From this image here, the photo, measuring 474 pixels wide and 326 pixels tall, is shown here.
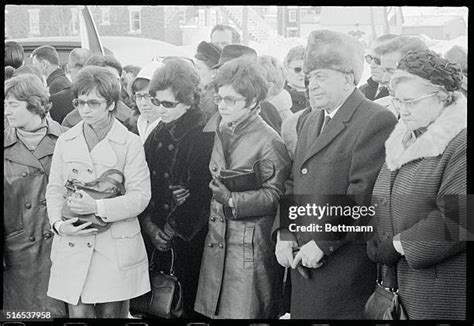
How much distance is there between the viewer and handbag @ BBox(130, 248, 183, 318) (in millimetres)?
5430

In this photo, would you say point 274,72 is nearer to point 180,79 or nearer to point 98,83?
point 180,79

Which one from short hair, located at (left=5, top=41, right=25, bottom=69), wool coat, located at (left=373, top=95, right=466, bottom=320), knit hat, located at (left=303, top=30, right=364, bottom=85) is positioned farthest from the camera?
short hair, located at (left=5, top=41, right=25, bottom=69)

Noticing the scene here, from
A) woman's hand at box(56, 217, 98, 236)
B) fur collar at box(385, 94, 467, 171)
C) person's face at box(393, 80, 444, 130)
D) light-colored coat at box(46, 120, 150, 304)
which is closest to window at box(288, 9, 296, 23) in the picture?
person's face at box(393, 80, 444, 130)

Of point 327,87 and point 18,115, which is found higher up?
point 327,87

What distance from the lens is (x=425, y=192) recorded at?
5.21 metres

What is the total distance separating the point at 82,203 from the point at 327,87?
1759 millimetres

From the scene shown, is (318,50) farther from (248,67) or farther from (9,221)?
(9,221)

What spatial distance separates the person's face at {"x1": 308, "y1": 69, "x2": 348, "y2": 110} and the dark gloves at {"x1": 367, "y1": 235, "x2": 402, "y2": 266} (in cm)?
91

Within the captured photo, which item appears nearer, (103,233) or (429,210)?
(429,210)

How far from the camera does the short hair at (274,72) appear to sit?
536 centimetres

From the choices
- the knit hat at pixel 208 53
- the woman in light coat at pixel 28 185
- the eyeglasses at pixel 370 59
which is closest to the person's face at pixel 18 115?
the woman in light coat at pixel 28 185

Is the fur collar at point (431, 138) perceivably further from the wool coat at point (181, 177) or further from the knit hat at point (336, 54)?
the wool coat at point (181, 177)

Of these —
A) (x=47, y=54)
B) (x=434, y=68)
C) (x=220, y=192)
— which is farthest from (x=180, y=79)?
(x=434, y=68)

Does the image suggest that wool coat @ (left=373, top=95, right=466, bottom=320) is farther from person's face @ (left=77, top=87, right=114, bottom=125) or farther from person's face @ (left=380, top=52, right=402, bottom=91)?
person's face @ (left=77, top=87, right=114, bottom=125)
